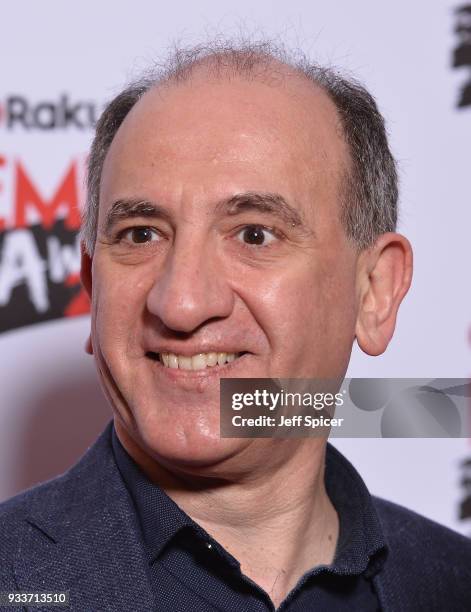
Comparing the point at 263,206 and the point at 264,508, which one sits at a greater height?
the point at 263,206

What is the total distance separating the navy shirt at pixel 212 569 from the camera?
1287 mm

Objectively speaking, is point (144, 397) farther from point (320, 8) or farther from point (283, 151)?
point (320, 8)

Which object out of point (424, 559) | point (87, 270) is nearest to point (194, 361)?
point (87, 270)

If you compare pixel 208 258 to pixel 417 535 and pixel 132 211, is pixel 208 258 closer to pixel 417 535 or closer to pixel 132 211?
pixel 132 211

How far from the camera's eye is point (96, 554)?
1276 mm

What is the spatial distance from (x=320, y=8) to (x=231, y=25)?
0.24 meters

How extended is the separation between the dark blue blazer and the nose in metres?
0.28

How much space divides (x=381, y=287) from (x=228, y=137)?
37cm

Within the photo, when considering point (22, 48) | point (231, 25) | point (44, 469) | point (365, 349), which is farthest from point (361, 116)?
point (44, 469)

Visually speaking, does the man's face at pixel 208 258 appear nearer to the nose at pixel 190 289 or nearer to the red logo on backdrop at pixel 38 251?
the nose at pixel 190 289

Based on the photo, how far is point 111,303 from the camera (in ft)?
4.36

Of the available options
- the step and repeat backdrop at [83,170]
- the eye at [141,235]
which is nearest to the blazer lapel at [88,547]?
the eye at [141,235]

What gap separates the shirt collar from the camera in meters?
1.30

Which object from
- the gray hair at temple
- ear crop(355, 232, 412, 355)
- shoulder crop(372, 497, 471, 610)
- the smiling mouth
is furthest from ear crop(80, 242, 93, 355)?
shoulder crop(372, 497, 471, 610)
